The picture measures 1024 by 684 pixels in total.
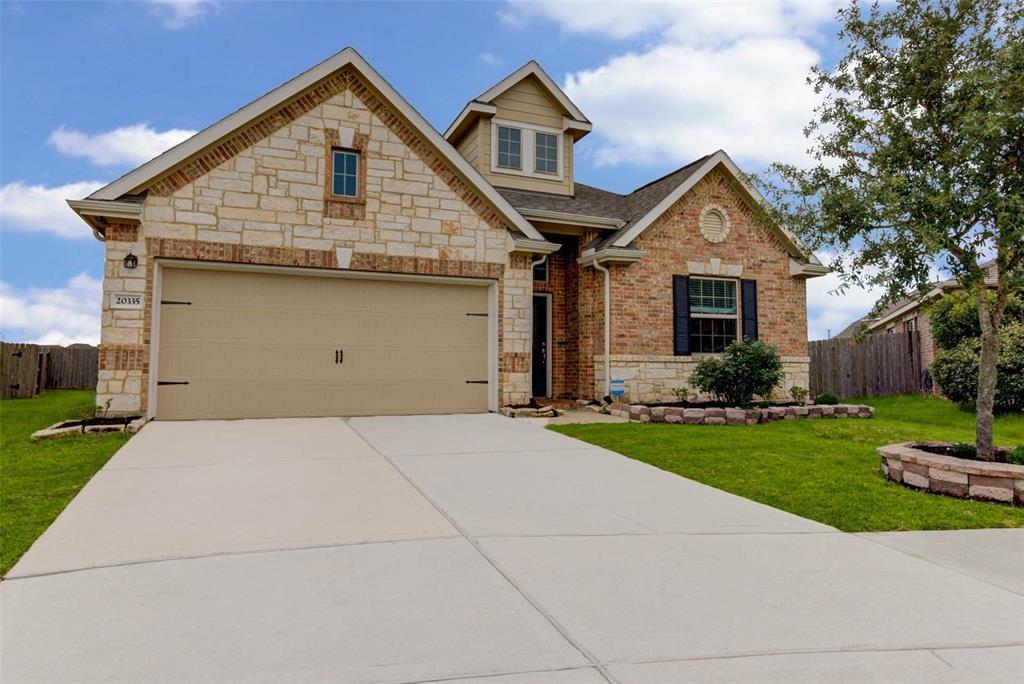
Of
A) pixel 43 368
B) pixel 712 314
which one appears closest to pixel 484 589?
pixel 712 314

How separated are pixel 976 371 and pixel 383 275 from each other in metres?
12.2

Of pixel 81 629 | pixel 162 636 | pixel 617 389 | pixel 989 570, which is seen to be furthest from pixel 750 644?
pixel 617 389

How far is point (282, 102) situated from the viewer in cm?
1089

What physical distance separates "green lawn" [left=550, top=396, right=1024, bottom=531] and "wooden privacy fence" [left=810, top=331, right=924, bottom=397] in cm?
458

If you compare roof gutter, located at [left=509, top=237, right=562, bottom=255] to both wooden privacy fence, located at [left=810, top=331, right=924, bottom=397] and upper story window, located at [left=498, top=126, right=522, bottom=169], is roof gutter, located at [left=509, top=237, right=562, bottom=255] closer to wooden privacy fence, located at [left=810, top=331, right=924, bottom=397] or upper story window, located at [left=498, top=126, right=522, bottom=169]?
upper story window, located at [left=498, top=126, right=522, bottom=169]

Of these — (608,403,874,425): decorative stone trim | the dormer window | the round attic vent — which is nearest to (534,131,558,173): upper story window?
the dormer window

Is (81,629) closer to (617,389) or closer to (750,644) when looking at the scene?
(750,644)

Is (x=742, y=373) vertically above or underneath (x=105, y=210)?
underneath

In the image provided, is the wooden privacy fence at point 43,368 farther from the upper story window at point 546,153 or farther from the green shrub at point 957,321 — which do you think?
the green shrub at point 957,321

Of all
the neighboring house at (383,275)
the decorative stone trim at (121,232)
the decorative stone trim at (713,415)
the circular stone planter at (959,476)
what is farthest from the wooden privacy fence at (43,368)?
the circular stone planter at (959,476)

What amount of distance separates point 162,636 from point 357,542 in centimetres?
151

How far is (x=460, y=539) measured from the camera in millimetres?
4500

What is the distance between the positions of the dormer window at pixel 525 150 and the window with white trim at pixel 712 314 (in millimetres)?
4755

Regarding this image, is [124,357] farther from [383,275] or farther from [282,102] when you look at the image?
[282,102]
